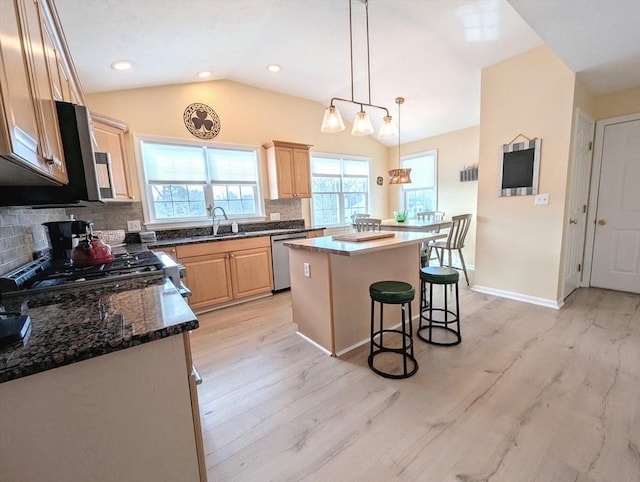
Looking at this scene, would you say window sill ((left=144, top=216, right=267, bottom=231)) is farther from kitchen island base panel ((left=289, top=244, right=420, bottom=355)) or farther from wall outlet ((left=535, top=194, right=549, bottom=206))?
wall outlet ((left=535, top=194, right=549, bottom=206))

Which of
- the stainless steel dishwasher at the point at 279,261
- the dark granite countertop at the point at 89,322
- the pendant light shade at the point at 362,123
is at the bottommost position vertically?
the stainless steel dishwasher at the point at 279,261

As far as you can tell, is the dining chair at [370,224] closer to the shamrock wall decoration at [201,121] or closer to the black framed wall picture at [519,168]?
the black framed wall picture at [519,168]

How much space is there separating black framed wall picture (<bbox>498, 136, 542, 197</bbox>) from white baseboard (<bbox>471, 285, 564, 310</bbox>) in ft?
3.88

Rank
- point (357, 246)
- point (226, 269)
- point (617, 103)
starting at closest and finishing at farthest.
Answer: point (357, 246) < point (617, 103) < point (226, 269)

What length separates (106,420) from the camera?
0.81 meters

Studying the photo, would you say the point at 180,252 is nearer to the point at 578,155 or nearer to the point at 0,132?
the point at 0,132

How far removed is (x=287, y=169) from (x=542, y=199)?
3.20 metres

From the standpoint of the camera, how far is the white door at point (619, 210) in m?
3.22

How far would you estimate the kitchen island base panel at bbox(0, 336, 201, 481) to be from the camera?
71 centimetres

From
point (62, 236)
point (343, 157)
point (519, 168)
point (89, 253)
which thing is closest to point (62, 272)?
point (89, 253)

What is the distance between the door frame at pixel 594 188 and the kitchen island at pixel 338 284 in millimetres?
2650

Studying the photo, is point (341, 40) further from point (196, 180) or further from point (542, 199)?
point (542, 199)

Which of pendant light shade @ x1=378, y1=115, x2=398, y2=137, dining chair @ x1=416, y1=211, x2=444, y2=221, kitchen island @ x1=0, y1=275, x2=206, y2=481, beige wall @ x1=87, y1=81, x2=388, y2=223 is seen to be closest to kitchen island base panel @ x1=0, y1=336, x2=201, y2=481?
kitchen island @ x1=0, y1=275, x2=206, y2=481

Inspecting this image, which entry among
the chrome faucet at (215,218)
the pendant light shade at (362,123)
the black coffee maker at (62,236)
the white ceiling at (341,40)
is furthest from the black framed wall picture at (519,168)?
the black coffee maker at (62,236)
